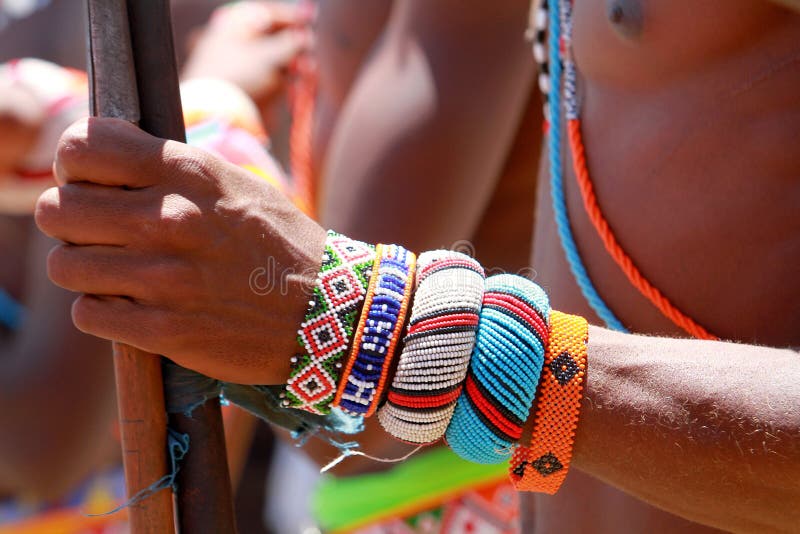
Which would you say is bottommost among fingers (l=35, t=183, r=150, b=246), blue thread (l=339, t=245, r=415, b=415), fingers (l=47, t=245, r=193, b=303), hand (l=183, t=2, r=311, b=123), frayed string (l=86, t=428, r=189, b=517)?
frayed string (l=86, t=428, r=189, b=517)

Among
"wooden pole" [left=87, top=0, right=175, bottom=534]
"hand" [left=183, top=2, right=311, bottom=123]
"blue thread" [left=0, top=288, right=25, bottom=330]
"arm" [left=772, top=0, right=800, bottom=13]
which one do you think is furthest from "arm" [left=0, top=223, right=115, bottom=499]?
"arm" [left=772, top=0, right=800, bottom=13]

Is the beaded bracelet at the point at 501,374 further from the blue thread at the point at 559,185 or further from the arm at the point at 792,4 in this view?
the arm at the point at 792,4

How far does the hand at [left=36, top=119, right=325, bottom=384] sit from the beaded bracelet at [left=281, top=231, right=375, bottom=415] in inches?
0.5

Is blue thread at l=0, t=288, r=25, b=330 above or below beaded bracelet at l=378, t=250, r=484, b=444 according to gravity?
below

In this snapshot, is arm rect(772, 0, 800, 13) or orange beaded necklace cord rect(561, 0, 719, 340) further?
orange beaded necklace cord rect(561, 0, 719, 340)

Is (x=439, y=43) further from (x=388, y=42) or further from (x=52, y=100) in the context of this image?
(x=52, y=100)

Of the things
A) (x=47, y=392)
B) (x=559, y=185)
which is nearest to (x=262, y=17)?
(x=47, y=392)

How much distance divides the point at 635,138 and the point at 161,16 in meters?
0.55

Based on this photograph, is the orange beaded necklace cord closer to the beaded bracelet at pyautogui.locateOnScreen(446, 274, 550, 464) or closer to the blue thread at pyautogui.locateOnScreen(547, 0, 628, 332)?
the blue thread at pyautogui.locateOnScreen(547, 0, 628, 332)

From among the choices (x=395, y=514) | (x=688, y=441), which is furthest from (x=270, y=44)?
(x=688, y=441)

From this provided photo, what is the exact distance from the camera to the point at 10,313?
6.61 ft

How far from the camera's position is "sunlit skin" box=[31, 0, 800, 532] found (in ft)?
2.44

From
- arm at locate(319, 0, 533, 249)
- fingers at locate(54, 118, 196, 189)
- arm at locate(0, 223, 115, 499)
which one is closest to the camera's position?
fingers at locate(54, 118, 196, 189)

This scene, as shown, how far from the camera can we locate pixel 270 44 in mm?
2092
